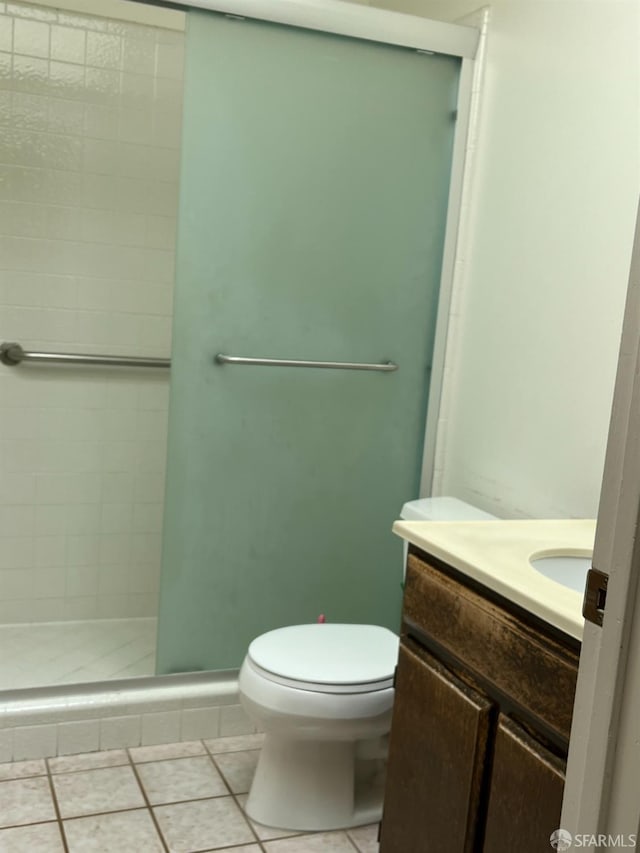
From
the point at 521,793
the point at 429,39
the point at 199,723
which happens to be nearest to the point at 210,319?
the point at 429,39

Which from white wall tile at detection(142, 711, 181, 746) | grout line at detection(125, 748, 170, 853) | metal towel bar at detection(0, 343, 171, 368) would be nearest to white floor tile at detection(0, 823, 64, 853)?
grout line at detection(125, 748, 170, 853)

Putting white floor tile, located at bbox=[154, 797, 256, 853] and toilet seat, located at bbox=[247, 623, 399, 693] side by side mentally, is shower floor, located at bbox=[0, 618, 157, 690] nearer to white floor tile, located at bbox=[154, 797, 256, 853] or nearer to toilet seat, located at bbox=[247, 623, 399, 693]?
white floor tile, located at bbox=[154, 797, 256, 853]

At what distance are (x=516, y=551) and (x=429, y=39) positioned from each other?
159cm

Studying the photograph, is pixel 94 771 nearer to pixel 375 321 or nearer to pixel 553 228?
pixel 375 321

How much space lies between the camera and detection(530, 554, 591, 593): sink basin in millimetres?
1699

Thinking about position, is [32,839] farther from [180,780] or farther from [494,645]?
[494,645]

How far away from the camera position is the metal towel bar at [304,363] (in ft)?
8.09

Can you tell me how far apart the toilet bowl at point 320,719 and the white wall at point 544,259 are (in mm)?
616

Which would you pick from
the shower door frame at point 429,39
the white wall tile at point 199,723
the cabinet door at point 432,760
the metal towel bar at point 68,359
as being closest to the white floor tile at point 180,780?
the white wall tile at point 199,723

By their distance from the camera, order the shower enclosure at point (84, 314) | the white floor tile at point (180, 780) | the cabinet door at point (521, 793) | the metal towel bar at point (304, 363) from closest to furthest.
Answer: the cabinet door at point (521, 793) → the white floor tile at point (180, 780) → the metal towel bar at point (304, 363) → the shower enclosure at point (84, 314)

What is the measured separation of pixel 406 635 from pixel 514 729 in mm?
355

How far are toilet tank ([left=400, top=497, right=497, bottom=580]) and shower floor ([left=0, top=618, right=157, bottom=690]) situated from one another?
94 centimetres

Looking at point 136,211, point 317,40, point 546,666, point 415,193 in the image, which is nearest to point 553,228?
point 415,193

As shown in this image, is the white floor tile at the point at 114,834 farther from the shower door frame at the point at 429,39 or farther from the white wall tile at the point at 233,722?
the shower door frame at the point at 429,39
